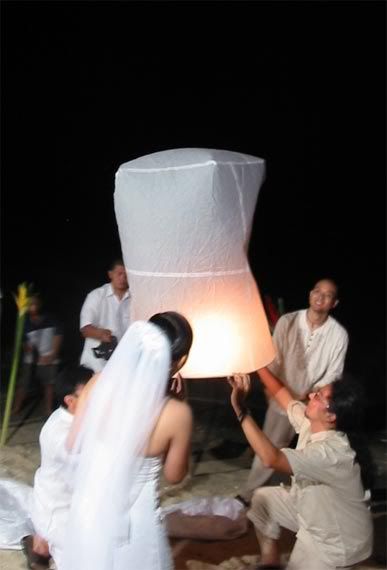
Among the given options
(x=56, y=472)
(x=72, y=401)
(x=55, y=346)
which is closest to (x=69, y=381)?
(x=72, y=401)

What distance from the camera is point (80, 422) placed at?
2.63 meters

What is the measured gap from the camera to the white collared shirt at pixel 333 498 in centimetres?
280

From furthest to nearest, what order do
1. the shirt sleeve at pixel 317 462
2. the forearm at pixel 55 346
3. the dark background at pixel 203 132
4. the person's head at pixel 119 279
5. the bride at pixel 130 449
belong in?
1. the dark background at pixel 203 132
2. the forearm at pixel 55 346
3. the person's head at pixel 119 279
4. the shirt sleeve at pixel 317 462
5. the bride at pixel 130 449

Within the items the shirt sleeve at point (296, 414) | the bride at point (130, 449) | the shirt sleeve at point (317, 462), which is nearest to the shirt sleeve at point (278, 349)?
the shirt sleeve at point (296, 414)

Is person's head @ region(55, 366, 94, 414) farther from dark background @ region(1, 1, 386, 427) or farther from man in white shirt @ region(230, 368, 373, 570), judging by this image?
dark background @ region(1, 1, 386, 427)

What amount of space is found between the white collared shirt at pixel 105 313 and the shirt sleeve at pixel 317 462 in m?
2.05

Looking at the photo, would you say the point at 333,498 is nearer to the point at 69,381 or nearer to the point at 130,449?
the point at 130,449

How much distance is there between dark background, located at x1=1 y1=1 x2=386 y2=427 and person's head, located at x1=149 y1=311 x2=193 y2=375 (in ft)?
14.2

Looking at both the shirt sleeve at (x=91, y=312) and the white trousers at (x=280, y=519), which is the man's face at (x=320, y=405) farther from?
the shirt sleeve at (x=91, y=312)

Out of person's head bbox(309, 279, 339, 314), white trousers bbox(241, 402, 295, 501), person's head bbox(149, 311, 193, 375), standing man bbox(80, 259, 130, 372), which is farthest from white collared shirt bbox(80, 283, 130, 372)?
person's head bbox(149, 311, 193, 375)

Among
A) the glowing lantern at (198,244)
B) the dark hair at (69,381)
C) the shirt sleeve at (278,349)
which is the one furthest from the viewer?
the shirt sleeve at (278,349)

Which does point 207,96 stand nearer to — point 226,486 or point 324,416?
point 226,486

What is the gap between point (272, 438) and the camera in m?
4.31

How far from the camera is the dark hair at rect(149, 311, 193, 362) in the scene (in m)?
2.43
